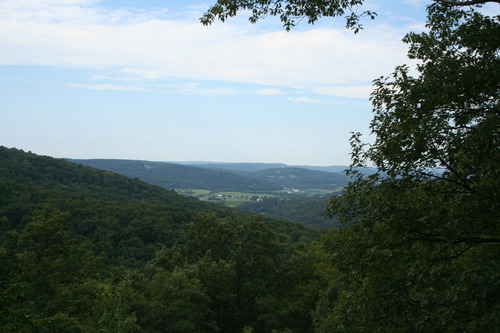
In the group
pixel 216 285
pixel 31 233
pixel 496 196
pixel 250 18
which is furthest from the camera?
pixel 216 285

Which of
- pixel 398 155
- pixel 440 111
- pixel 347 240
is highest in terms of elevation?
pixel 440 111

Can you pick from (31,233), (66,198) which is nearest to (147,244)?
(66,198)

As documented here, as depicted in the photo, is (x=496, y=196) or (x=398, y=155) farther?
(x=398, y=155)

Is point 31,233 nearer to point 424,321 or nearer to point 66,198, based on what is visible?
point 424,321

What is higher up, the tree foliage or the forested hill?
the tree foliage

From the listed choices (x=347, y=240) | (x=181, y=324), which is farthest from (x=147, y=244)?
(x=347, y=240)

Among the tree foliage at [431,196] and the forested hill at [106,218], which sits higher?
the tree foliage at [431,196]

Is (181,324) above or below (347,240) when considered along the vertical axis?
below

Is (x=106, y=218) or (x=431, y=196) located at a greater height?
(x=431, y=196)

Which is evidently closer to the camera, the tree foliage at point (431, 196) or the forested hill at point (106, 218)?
the tree foliage at point (431, 196)

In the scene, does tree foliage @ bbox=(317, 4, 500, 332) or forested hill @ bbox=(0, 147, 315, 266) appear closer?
tree foliage @ bbox=(317, 4, 500, 332)

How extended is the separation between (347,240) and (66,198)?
70.3m

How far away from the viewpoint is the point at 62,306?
19734 millimetres

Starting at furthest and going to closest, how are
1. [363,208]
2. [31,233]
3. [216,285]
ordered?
[216,285] → [31,233] → [363,208]
